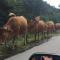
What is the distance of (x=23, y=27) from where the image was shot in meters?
3.05

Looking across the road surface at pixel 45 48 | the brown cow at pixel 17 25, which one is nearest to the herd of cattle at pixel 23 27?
the brown cow at pixel 17 25

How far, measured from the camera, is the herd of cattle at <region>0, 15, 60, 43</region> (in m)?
2.89

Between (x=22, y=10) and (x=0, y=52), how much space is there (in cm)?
Result: 59

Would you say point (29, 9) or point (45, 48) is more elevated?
point (29, 9)

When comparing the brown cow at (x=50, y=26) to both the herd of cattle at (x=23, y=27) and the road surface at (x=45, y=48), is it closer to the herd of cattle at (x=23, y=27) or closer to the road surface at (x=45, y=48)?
the herd of cattle at (x=23, y=27)

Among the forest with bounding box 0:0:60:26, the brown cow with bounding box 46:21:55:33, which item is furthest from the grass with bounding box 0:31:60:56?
the forest with bounding box 0:0:60:26

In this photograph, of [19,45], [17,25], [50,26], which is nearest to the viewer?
[19,45]

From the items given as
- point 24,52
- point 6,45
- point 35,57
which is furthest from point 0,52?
point 35,57

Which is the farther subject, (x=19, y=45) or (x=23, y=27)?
(x=23, y=27)

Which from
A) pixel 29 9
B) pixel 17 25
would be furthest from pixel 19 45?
pixel 29 9

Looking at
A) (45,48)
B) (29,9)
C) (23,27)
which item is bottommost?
(45,48)

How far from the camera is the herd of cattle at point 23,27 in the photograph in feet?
9.48

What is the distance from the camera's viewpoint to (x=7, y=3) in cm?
277

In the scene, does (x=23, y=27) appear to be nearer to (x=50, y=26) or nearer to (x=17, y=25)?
(x=17, y=25)
